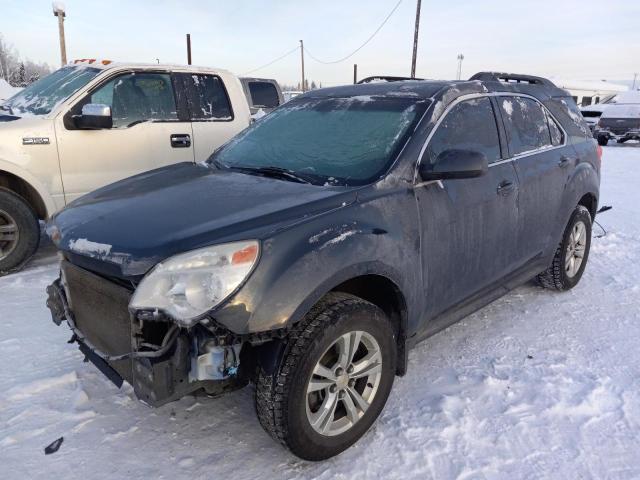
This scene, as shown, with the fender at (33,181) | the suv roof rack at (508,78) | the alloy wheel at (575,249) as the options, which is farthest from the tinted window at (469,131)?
the fender at (33,181)

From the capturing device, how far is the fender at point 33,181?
4641mm

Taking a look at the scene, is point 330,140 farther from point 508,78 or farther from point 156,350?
point 508,78

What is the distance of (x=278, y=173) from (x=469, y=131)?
124cm

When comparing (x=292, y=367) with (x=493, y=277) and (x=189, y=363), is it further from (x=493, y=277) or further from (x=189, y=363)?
(x=493, y=277)

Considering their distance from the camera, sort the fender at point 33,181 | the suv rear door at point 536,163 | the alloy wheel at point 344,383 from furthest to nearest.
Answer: the fender at point 33,181 → the suv rear door at point 536,163 → the alloy wheel at point 344,383

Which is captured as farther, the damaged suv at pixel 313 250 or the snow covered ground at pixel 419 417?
the snow covered ground at pixel 419 417

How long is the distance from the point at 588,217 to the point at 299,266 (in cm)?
348

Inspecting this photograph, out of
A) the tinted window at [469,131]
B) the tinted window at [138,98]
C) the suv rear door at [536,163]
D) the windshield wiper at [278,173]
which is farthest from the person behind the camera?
the tinted window at [138,98]

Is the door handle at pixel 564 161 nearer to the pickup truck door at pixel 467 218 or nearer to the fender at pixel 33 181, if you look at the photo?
the pickup truck door at pixel 467 218

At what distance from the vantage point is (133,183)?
3.20 m

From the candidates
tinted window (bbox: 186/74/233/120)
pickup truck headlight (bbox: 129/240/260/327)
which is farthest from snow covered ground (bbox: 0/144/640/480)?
tinted window (bbox: 186/74/233/120)

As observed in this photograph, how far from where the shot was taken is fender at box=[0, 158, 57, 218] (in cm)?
464

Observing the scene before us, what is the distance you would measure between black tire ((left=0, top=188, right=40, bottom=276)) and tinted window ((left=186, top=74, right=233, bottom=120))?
196 cm

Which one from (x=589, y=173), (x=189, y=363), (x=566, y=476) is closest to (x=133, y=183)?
(x=189, y=363)
